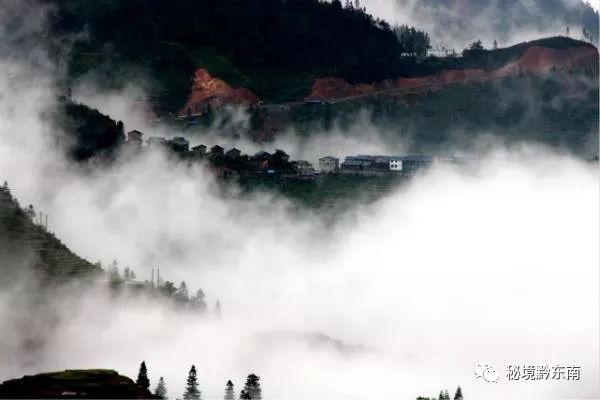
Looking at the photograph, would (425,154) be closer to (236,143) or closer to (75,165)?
(236,143)

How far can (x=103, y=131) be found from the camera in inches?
662

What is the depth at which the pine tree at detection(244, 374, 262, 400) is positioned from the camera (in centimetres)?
1420

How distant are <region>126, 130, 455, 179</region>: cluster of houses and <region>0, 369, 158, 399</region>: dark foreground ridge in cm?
419

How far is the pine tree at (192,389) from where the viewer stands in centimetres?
1397

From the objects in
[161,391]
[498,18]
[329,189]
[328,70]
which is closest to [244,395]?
[161,391]

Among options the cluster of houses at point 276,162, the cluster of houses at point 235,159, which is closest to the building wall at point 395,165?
the cluster of houses at point 276,162

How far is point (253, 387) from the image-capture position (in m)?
14.3

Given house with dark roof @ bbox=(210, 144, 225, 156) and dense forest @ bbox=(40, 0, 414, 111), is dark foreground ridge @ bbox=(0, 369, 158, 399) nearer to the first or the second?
house with dark roof @ bbox=(210, 144, 225, 156)

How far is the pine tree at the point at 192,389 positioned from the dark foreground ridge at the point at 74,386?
1.35ft

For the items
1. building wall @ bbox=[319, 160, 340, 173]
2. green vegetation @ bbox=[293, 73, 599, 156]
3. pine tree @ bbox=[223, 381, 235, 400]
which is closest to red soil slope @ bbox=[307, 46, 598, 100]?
green vegetation @ bbox=[293, 73, 599, 156]

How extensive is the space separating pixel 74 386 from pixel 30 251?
175cm

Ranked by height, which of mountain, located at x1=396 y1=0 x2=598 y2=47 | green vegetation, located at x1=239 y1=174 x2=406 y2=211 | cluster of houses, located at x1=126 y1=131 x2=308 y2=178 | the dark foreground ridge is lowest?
the dark foreground ridge

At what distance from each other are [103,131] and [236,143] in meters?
2.59

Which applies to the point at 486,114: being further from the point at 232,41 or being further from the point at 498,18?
the point at 232,41
